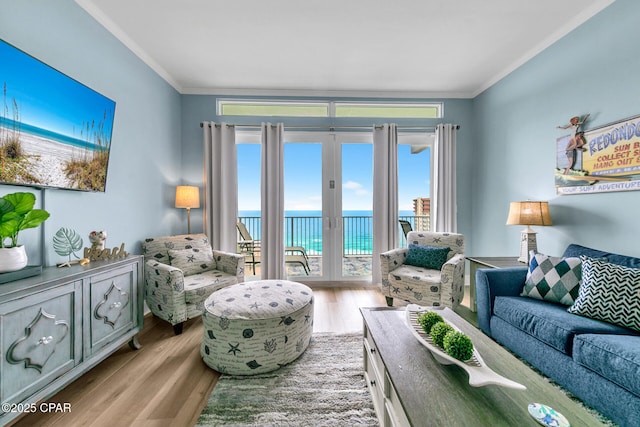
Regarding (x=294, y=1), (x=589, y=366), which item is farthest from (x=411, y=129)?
(x=589, y=366)

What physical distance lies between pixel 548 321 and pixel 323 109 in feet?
11.3

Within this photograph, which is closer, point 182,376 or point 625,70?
point 182,376

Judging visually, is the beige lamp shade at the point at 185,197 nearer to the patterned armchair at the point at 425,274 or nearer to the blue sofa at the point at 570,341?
the patterned armchair at the point at 425,274

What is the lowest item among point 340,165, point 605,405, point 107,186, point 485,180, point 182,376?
point 182,376

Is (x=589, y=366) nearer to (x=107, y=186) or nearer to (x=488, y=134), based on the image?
(x=488, y=134)

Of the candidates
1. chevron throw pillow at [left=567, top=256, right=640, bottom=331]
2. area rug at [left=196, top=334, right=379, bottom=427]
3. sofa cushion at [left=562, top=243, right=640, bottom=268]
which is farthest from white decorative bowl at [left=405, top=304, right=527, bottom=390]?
sofa cushion at [left=562, top=243, right=640, bottom=268]

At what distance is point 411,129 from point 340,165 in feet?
3.87

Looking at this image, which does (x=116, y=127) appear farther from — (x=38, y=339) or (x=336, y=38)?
(x=336, y=38)

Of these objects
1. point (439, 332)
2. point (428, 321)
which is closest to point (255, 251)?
point (428, 321)

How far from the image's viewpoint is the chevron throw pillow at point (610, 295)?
1.56 metres

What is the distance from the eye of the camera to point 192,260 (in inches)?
114

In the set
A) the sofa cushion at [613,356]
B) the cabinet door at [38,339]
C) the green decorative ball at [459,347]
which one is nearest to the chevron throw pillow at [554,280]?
the sofa cushion at [613,356]

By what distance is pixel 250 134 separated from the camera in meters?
3.75

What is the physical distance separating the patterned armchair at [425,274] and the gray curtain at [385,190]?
36cm
